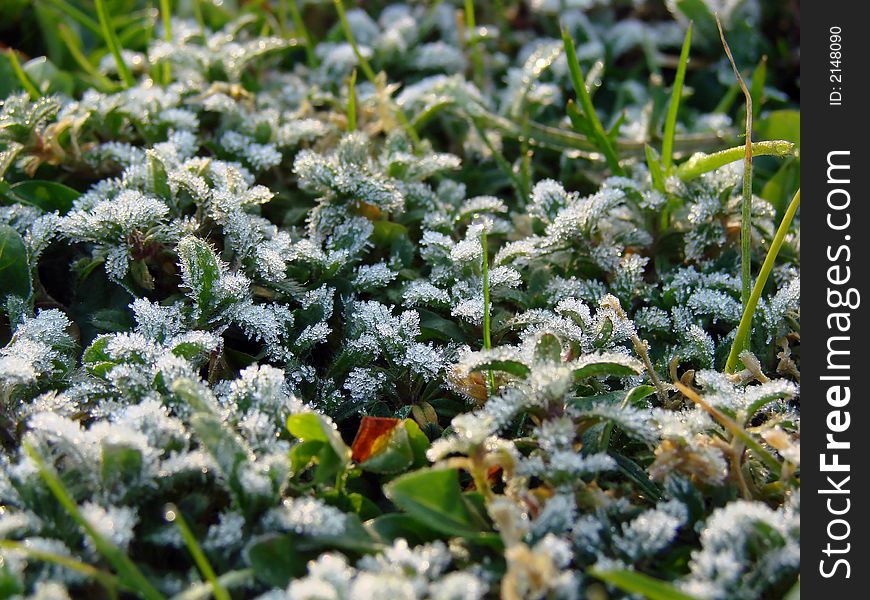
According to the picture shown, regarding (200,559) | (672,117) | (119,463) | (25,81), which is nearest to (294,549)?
(200,559)

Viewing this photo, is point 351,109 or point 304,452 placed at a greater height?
point 351,109

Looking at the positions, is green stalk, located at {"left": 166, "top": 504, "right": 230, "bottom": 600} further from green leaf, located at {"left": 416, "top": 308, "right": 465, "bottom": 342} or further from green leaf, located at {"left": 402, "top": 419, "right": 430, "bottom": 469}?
green leaf, located at {"left": 416, "top": 308, "right": 465, "bottom": 342}

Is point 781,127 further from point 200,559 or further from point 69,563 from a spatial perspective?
point 69,563

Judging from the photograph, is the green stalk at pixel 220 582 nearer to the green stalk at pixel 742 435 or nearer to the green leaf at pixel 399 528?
the green leaf at pixel 399 528

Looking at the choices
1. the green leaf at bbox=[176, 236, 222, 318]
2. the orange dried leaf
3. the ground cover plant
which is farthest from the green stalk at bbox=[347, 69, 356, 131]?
the orange dried leaf

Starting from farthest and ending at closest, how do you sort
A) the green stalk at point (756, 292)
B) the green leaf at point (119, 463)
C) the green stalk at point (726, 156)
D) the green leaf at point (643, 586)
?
1. the green stalk at point (726, 156)
2. the green stalk at point (756, 292)
3. the green leaf at point (119, 463)
4. the green leaf at point (643, 586)

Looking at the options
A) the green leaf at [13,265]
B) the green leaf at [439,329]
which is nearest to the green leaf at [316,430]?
the green leaf at [439,329]
